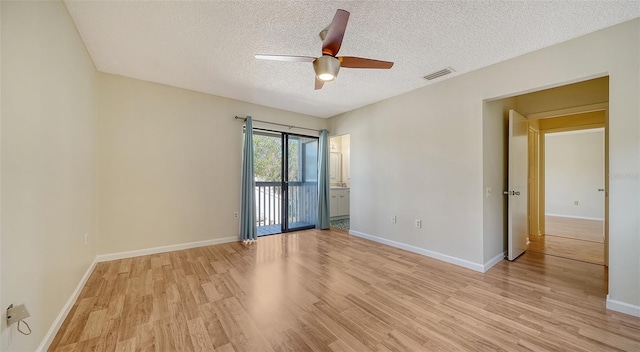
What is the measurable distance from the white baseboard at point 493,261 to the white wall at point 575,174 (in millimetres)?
4647

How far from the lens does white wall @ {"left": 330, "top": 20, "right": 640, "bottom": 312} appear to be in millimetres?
2018

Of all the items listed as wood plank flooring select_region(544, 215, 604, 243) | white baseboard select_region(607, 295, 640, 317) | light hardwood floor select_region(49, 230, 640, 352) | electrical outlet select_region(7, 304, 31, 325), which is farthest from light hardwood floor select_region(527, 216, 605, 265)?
electrical outlet select_region(7, 304, 31, 325)

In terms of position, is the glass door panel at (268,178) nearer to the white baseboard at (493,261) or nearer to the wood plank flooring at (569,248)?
the white baseboard at (493,261)

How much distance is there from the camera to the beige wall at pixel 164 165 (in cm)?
319

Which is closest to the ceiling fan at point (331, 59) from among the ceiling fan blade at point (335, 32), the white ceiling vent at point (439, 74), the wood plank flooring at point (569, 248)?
the ceiling fan blade at point (335, 32)

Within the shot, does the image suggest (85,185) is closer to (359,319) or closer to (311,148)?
(359,319)

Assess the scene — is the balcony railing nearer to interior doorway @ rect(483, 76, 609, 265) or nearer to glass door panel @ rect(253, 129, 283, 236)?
glass door panel @ rect(253, 129, 283, 236)

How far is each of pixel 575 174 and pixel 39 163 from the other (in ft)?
34.4

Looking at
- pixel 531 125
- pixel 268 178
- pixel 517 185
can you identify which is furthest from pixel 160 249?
pixel 531 125

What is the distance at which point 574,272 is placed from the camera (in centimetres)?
283

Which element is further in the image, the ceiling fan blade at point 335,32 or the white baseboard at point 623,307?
the white baseboard at point 623,307

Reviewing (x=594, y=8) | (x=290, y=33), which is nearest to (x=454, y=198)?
(x=594, y=8)

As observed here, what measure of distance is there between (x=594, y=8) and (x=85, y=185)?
5.16 m

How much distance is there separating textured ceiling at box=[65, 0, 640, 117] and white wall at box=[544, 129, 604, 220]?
5.29m
